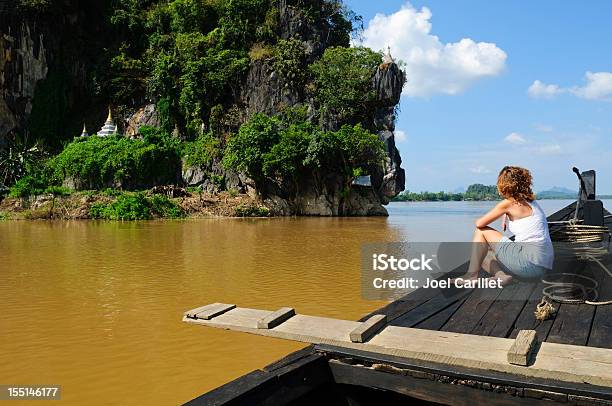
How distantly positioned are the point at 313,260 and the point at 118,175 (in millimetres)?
21302

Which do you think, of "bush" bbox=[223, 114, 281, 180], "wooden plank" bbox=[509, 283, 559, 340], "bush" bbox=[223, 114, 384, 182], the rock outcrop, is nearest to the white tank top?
"wooden plank" bbox=[509, 283, 559, 340]

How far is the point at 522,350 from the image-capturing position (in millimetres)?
2535

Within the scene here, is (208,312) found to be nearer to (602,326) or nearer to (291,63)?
(602,326)

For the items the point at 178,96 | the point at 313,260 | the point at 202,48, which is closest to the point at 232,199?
the point at 178,96

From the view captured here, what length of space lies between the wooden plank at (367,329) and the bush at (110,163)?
27469mm

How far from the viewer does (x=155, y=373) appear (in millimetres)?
3865

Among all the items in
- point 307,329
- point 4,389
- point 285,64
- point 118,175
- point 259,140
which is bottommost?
point 4,389

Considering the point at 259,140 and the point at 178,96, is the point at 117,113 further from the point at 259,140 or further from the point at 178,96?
the point at 259,140

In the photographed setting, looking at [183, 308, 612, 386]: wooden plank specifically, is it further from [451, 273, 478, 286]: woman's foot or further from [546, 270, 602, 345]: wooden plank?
[451, 273, 478, 286]: woman's foot

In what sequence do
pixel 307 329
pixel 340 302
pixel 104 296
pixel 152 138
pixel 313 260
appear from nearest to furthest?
pixel 307 329, pixel 340 302, pixel 104 296, pixel 313 260, pixel 152 138

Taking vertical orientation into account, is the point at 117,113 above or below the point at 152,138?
above

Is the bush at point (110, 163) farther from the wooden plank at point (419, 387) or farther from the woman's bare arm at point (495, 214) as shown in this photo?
the wooden plank at point (419, 387)

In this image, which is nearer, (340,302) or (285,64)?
(340,302)

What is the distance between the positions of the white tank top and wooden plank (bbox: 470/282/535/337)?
11.7 inches
